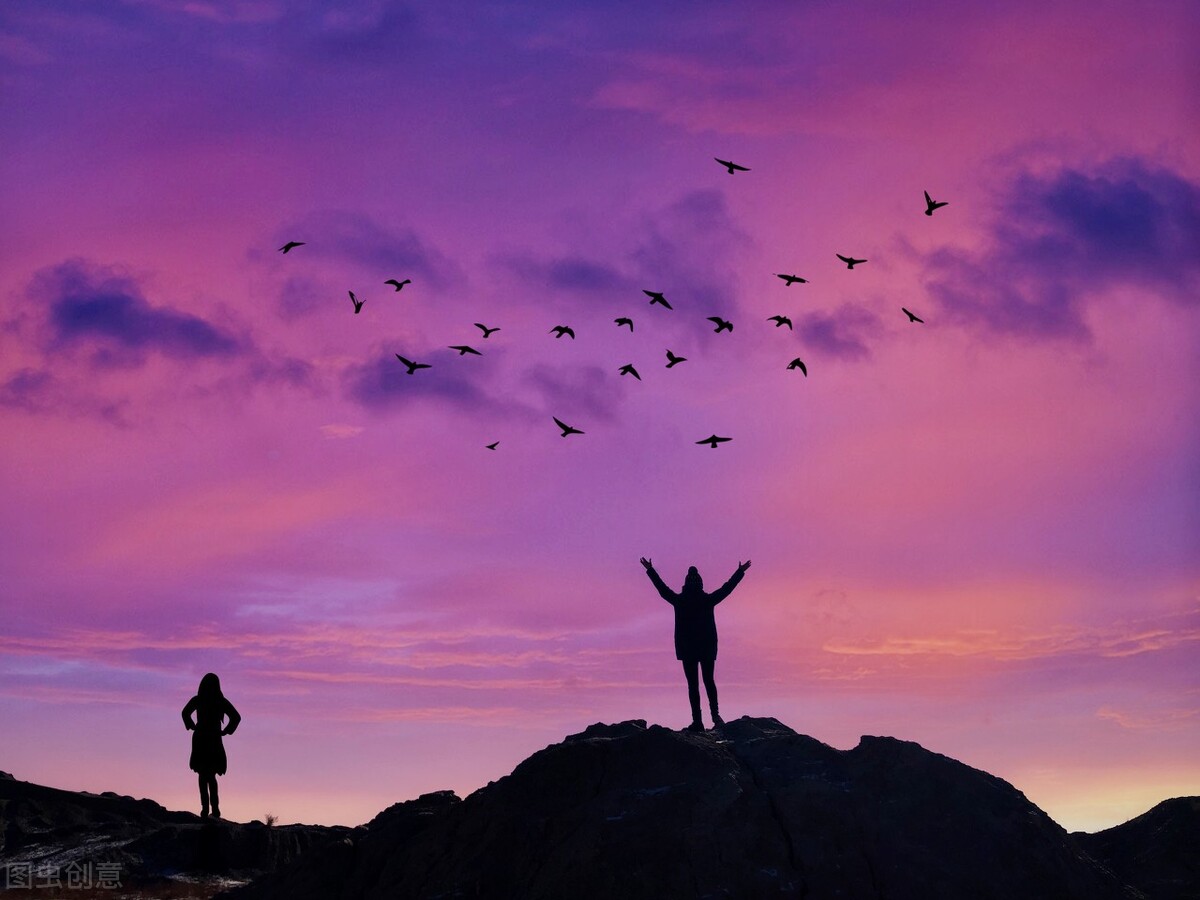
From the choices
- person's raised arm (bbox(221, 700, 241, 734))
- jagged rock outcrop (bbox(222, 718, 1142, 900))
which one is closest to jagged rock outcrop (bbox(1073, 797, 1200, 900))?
jagged rock outcrop (bbox(222, 718, 1142, 900))

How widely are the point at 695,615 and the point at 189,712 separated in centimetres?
1162

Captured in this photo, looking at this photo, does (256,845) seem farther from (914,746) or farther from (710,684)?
(914,746)

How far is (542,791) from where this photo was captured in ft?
73.4

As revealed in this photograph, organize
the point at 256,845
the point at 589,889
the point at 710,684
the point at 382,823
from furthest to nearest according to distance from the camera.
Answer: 1. the point at 256,845
2. the point at 710,684
3. the point at 382,823
4. the point at 589,889

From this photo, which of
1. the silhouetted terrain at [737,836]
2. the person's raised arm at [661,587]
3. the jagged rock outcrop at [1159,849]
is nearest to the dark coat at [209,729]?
the silhouetted terrain at [737,836]

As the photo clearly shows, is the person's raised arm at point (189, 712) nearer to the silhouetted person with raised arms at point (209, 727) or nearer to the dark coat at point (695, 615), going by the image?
the silhouetted person with raised arms at point (209, 727)

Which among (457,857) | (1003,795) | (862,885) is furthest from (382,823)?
(1003,795)

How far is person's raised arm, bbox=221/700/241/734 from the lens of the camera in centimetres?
2830

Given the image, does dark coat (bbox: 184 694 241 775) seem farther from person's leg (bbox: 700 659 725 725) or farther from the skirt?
person's leg (bbox: 700 659 725 725)

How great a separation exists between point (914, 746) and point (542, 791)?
6.72 meters

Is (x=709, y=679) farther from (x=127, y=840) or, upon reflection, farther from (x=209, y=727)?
(x=127, y=840)

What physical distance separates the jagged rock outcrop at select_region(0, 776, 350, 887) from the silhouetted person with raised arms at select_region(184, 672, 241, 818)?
1439mm

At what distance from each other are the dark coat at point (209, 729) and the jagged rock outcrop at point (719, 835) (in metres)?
5.29

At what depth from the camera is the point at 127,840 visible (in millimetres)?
31734
